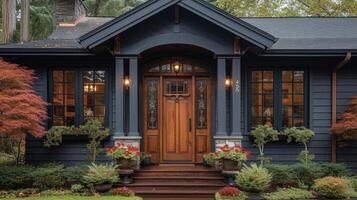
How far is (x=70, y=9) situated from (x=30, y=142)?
3900mm

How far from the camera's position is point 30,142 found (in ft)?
33.4

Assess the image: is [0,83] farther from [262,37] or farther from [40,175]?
[262,37]

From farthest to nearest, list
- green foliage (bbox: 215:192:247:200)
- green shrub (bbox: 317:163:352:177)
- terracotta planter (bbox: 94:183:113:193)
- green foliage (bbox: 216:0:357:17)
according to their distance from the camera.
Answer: green foliage (bbox: 216:0:357:17) < green shrub (bbox: 317:163:352:177) < terracotta planter (bbox: 94:183:113:193) < green foliage (bbox: 215:192:247:200)

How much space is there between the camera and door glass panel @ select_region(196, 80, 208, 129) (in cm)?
1050

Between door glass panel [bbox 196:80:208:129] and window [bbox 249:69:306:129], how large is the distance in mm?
1068

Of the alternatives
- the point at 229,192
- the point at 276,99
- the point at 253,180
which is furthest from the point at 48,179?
the point at 276,99

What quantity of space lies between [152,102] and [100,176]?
2.72 meters

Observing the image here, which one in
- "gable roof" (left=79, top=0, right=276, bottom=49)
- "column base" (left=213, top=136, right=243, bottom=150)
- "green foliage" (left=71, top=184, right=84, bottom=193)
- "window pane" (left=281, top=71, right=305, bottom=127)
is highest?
"gable roof" (left=79, top=0, right=276, bottom=49)

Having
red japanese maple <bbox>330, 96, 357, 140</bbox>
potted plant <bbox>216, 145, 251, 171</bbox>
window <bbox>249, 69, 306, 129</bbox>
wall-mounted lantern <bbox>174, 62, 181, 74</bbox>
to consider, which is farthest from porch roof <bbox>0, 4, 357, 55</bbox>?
potted plant <bbox>216, 145, 251, 171</bbox>

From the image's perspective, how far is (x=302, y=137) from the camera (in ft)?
31.9

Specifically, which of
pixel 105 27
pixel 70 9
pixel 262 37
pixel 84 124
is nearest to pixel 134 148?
pixel 84 124

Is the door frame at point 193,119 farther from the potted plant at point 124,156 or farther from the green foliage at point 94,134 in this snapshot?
the potted plant at point 124,156

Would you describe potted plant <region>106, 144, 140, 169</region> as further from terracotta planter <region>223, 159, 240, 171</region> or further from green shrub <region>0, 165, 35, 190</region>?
terracotta planter <region>223, 159, 240, 171</region>

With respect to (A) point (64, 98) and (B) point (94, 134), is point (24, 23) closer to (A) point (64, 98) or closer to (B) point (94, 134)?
(A) point (64, 98)
